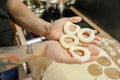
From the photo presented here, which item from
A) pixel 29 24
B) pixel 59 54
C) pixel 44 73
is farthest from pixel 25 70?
pixel 59 54

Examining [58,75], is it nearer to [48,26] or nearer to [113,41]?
[48,26]

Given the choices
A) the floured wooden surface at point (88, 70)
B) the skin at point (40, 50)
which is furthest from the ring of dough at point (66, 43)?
the floured wooden surface at point (88, 70)

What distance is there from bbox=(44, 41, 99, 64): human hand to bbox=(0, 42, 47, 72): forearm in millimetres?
23

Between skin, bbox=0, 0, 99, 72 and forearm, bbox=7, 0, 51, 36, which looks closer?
skin, bbox=0, 0, 99, 72

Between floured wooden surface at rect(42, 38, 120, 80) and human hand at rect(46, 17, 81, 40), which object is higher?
human hand at rect(46, 17, 81, 40)

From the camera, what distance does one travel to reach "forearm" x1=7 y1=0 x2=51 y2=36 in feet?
2.41

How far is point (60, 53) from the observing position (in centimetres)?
60

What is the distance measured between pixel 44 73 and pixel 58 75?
66 millimetres

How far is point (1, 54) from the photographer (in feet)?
2.00

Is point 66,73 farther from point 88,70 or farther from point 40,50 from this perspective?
point 40,50

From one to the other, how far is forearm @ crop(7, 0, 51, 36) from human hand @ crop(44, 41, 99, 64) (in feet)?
0.40

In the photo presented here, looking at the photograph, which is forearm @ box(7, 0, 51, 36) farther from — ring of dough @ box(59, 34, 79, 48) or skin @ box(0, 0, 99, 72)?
ring of dough @ box(59, 34, 79, 48)

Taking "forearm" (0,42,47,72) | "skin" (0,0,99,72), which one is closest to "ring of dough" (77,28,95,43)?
"skin" (0,0,99,72)

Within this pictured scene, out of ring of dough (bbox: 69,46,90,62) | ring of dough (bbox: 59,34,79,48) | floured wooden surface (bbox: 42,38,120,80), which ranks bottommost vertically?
floured wooden surface (bbox: 42,38,120,80)
